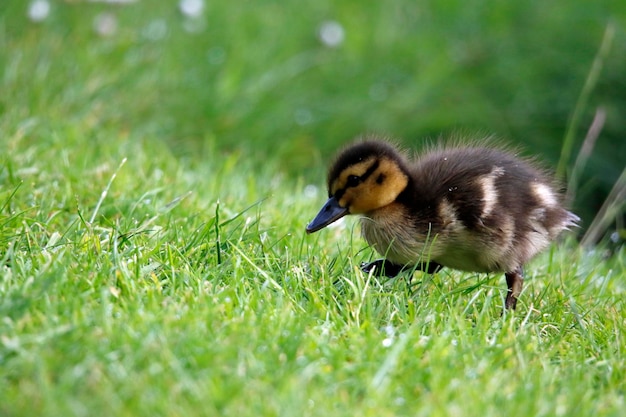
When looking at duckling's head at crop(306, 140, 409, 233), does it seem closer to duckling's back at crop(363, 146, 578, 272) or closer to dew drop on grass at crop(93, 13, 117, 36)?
duckling's back at crop(363, 146, 578, 272)

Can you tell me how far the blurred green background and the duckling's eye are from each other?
2.26 meters

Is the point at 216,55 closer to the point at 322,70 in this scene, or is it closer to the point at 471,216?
the point at 322,70

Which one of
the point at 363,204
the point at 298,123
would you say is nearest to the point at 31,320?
the point at 363,204

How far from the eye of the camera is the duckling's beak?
150 inches

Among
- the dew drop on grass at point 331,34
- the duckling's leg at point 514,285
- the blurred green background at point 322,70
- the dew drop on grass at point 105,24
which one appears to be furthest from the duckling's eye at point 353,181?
the dew drop on grass at point 331,34

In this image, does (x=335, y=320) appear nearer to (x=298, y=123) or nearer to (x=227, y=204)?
(x=227, y=204)

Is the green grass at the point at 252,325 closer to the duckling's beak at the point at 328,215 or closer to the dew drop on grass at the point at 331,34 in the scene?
the duckling's beak at the point at 328,215

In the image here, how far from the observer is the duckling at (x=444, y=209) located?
368 centimetres

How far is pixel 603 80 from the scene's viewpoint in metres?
7.55

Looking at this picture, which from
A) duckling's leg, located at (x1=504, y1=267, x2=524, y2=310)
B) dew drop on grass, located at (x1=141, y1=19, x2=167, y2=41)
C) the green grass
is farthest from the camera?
dew drop on grass, located at (x1=141, y1=19, x2=167, y2=41)

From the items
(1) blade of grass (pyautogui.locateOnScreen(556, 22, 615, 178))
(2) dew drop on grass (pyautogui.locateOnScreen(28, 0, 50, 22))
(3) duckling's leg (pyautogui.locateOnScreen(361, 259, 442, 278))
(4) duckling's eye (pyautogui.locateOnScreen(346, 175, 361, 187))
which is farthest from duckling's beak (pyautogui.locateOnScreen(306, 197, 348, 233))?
(2) dew drop on grass (pyautogui.locateOnScreen(28, 0, 50, 22))

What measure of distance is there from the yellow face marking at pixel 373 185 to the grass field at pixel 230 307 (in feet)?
0.80

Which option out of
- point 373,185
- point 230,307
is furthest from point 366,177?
point 230,307

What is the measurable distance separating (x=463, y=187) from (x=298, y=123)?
12.1 feet
